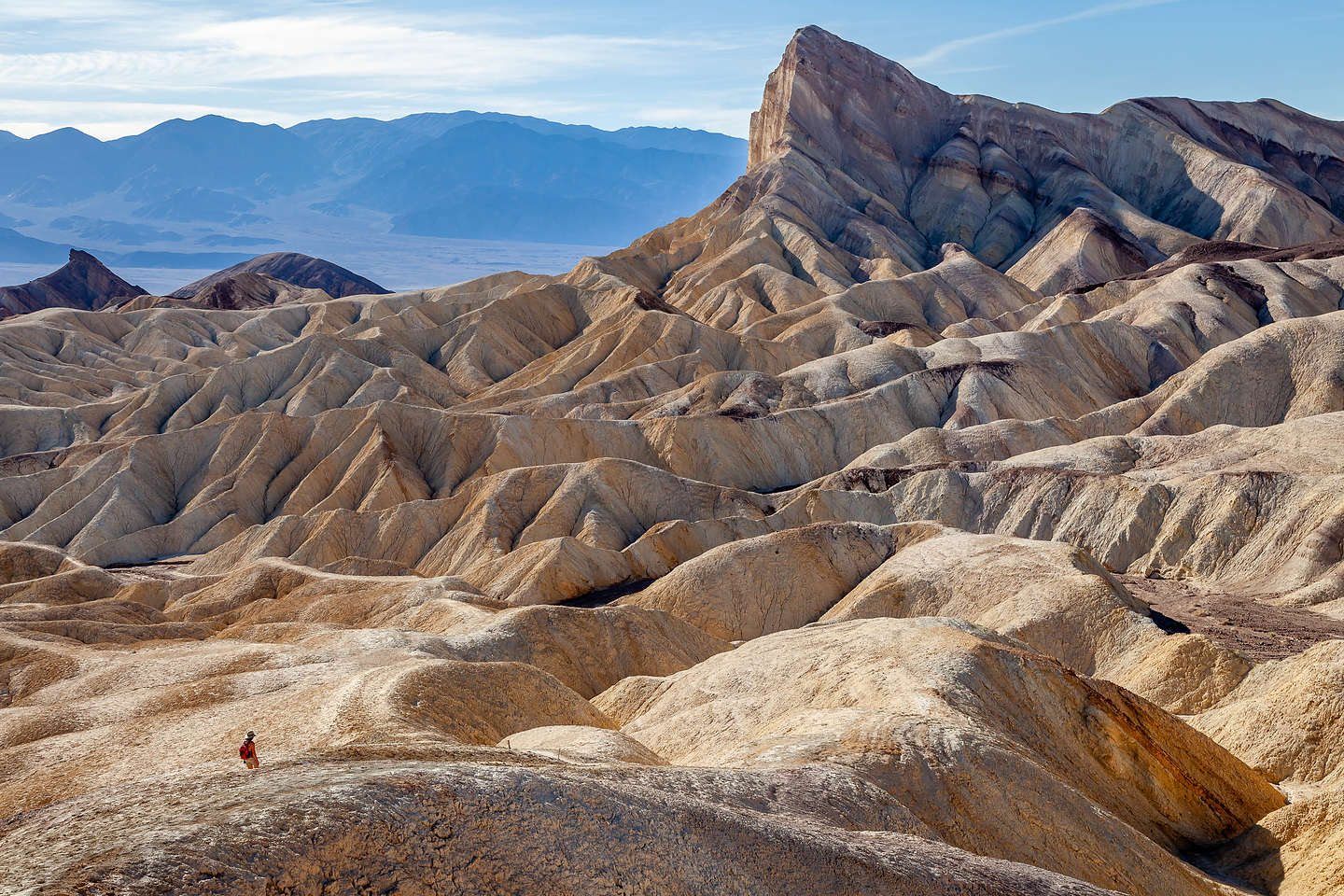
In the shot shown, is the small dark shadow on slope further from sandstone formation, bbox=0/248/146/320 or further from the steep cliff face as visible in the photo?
sandstone formation, bbox=0/248/146/320

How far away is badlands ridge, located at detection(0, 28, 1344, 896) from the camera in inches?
582

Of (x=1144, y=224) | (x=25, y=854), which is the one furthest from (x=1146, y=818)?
(x=1144, y=224)

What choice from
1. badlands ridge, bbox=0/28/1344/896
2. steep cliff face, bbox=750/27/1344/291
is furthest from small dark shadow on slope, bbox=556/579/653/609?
steep cliff face, bbox=750/27/1344/291

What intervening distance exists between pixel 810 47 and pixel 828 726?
13566cm

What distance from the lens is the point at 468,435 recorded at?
7138cm

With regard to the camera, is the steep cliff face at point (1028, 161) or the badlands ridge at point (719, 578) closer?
the badlands ridge at point (719, 578)

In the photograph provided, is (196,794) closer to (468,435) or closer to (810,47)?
(468,435)

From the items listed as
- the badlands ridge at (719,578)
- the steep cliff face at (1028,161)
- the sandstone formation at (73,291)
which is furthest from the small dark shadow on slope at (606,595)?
the sandstone formation at (73,291)

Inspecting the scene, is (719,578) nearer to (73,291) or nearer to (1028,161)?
(1028,161)

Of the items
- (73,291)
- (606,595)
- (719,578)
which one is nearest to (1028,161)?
(606,595)

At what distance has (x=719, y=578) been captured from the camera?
1861 inches

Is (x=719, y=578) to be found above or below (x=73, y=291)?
below

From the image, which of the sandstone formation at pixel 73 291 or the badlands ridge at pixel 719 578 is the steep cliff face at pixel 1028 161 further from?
the sandstone formation at pixel 73 291

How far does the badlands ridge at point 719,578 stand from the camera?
14789 millimetres
